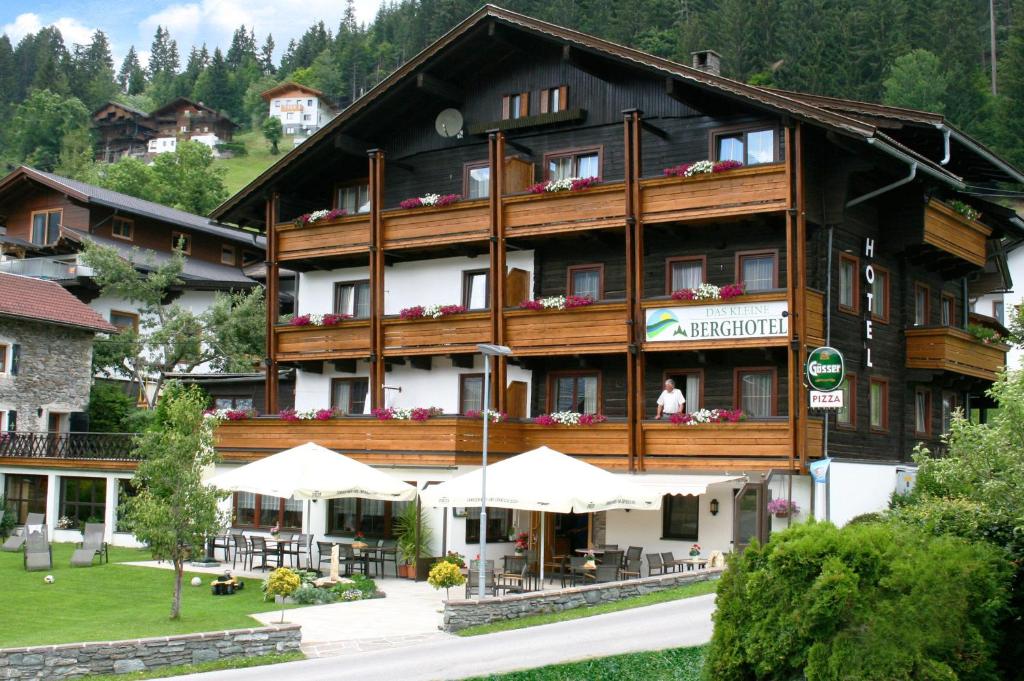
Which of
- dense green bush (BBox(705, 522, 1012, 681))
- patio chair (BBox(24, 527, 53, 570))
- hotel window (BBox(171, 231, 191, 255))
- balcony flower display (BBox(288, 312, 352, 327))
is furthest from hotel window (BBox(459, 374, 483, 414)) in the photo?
hotel window (BBox(171, 231, 191, 255))

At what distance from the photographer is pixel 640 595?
76.1 feet

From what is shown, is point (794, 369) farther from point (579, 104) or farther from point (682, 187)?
point (579, 104)

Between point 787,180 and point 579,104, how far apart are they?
6646 millimetres

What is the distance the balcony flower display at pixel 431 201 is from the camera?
1280 inches

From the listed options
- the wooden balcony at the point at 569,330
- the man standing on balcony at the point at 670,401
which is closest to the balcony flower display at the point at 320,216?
the wooden balcony at the point at 569,330

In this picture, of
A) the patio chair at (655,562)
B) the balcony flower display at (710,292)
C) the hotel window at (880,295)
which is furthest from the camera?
the hotel window at (880,295)

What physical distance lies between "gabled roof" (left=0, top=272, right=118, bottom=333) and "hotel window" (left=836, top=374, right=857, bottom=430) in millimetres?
27115

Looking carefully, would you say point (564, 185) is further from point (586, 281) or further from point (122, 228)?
point (122, 228)

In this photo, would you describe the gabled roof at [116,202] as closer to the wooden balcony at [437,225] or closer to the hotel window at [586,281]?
the wooden balcony at [437,225]

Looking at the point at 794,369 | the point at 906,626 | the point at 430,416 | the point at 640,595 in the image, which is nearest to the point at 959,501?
the point at 906,626

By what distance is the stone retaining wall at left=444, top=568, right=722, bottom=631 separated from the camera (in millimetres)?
20344

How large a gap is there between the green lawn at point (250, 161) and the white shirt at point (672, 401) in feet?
323

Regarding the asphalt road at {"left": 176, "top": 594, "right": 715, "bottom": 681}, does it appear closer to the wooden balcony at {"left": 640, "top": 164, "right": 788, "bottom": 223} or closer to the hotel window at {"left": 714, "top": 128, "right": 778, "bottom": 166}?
the wooden balcony at {"left": 640, "top": 164, "right": 788, "bottom": 223}

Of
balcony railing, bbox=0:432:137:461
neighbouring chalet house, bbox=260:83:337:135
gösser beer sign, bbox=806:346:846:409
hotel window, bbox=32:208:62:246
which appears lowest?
balcony railing, bbox=0:432:137:461
